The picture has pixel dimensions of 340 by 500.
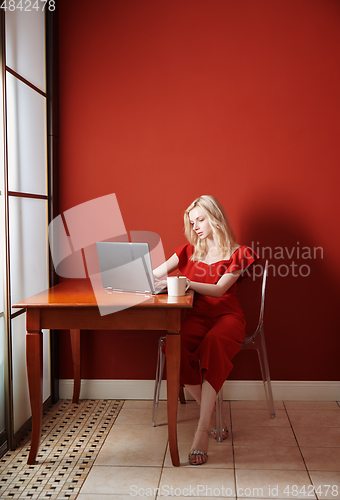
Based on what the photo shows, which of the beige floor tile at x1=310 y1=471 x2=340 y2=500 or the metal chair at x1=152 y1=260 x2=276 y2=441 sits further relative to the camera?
the metal chair at x1=152 y1=260 x2=276 y2=441

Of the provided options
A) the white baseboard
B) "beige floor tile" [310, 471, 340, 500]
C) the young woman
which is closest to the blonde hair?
the young woman

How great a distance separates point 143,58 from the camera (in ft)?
9.28

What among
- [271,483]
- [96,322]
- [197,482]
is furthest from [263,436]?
[96,322]

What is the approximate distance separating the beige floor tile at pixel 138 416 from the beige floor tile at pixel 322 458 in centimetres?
80

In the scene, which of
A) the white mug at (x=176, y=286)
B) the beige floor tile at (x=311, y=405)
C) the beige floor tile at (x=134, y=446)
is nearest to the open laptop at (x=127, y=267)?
the white mug at (x=176, y=286)

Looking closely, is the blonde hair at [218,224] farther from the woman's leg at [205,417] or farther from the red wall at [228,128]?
the woman's leg at [205,417]

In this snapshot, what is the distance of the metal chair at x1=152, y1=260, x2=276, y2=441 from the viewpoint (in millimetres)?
2533

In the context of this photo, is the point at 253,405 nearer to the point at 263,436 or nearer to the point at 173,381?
the point at 263,436

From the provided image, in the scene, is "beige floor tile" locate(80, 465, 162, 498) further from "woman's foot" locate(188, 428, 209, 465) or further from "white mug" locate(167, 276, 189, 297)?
"white mug" locate(167, 276, 189, 297)

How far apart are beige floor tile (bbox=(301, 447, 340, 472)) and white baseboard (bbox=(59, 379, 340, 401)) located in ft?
2.16

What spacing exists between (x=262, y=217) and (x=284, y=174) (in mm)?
294

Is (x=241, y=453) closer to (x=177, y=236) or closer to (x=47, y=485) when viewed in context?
(x=47, y=485)

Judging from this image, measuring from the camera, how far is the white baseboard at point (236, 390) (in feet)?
9.41

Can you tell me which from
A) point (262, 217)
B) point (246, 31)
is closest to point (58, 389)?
point (262, 217)
